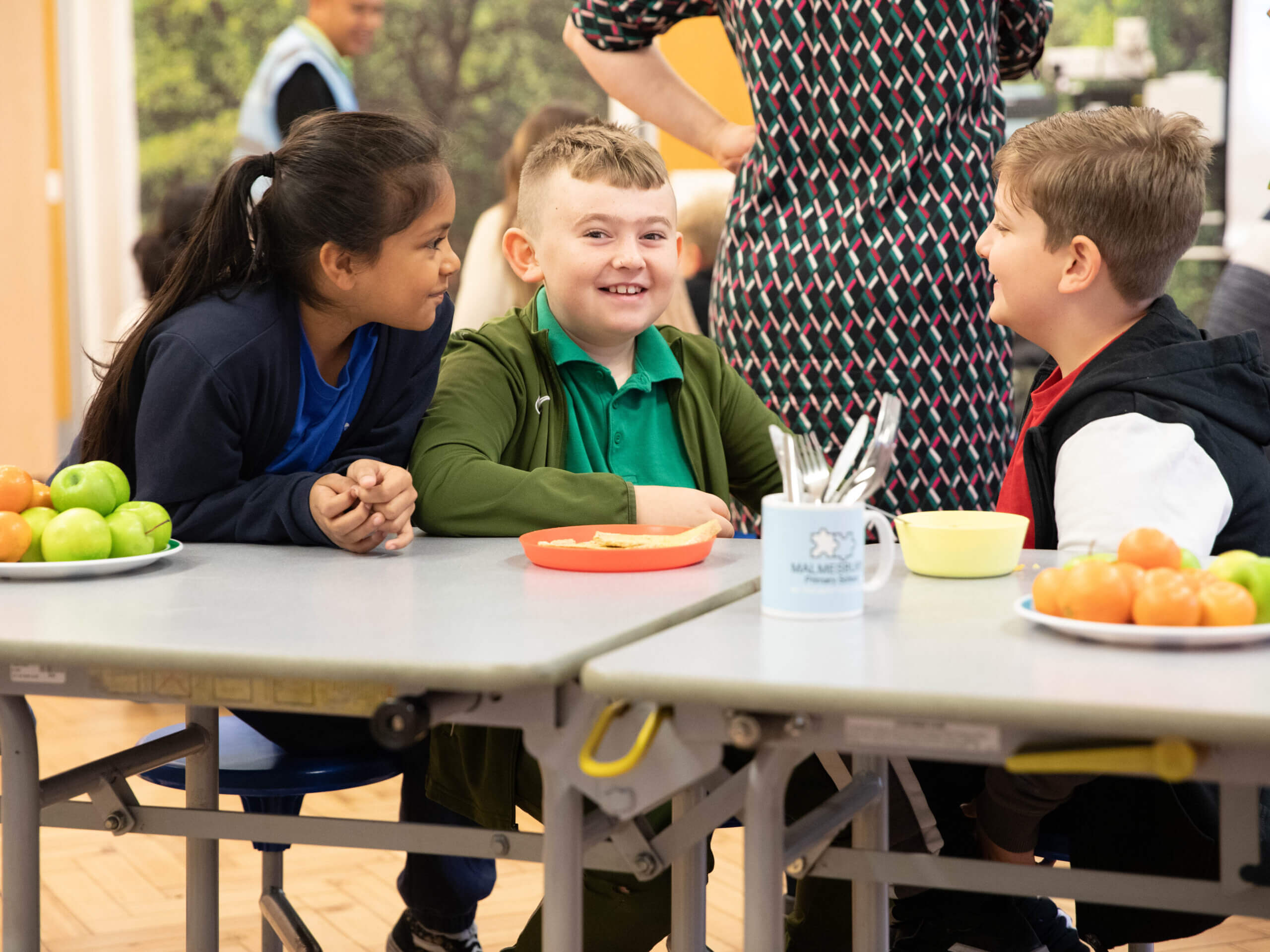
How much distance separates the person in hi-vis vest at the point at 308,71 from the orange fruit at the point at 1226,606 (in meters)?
2.68

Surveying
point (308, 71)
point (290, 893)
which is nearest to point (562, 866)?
point (290, 893)

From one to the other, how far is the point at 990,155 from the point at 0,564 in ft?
4.55

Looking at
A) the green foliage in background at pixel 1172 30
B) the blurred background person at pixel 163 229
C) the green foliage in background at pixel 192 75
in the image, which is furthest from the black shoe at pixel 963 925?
the green foliage in background at pixel 192 75

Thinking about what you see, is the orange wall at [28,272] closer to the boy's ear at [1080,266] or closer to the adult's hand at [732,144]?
the adult's hand at [732,144]

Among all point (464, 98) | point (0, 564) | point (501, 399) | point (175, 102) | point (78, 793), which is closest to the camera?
point (0, 564)

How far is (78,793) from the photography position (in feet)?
4.86

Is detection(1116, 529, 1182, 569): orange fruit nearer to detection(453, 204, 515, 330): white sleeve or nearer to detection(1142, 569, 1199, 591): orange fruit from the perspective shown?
detection(1142, 569, 1199, 591): orange fruit

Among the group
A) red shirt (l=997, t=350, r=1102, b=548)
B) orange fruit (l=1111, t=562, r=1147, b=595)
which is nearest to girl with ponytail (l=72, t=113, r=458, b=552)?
red shirt (l=997, t=350, r=1102, b=548)

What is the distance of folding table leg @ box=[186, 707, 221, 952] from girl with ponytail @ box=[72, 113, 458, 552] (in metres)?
0.24

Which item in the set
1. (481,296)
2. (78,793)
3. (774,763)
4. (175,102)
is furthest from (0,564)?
(175,102)

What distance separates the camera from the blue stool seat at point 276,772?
159 centimetres

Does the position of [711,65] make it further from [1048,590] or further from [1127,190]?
[1048,590]

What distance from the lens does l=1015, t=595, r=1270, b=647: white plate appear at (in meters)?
0.99

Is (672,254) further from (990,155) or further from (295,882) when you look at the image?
(295,882)
